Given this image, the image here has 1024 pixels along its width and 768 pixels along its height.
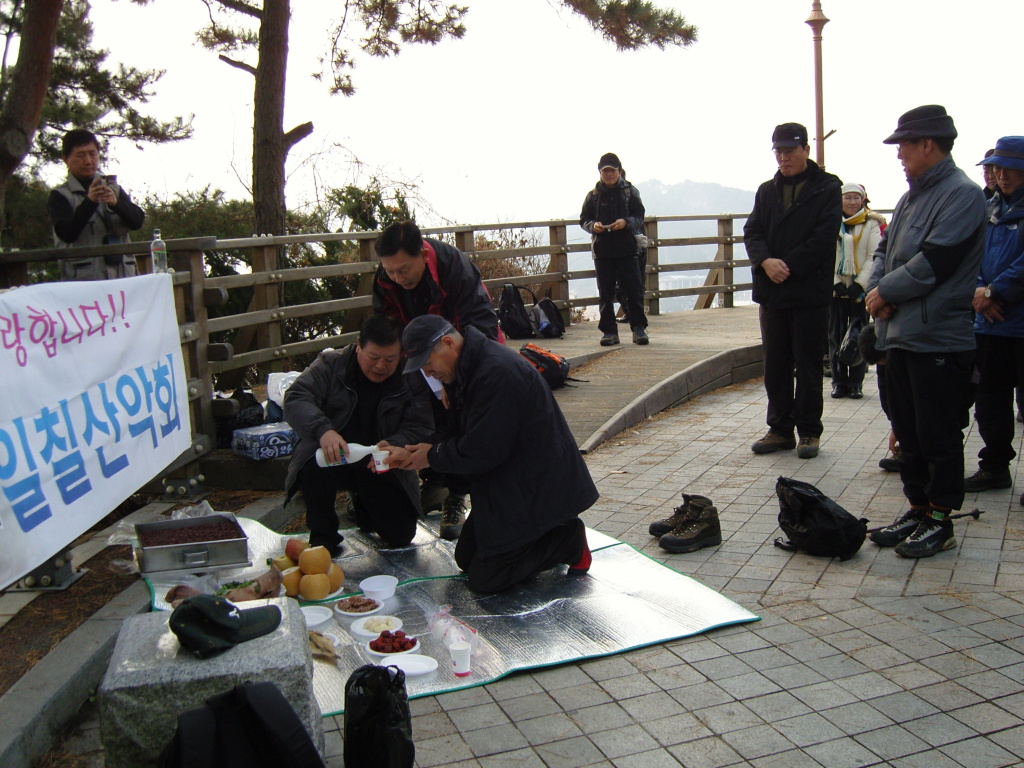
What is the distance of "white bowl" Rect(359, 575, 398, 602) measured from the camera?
459 centimetres

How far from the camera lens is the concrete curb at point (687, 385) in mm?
7887

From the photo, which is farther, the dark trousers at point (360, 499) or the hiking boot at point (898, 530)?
the dark trousers at point (360, 499)

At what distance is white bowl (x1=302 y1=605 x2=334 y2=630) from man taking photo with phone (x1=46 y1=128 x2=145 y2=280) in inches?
115

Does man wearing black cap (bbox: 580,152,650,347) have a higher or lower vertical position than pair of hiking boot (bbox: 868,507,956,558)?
higher

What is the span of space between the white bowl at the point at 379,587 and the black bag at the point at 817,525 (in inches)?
78.5

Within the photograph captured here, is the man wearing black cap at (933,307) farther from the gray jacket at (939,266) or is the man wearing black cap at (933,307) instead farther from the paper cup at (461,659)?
the paper cup at (461,659)

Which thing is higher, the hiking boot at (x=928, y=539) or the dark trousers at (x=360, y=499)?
the dark trousers at (x=360, y=499)

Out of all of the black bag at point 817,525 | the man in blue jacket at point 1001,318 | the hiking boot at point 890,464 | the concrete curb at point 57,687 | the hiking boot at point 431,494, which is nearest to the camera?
the concrete curb at point 57,687

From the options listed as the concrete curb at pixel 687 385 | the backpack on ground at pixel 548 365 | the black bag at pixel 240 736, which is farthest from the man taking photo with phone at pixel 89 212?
the black bag at pixel 240 736

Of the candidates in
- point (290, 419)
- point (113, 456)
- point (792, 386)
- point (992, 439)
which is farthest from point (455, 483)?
point (992, 439)

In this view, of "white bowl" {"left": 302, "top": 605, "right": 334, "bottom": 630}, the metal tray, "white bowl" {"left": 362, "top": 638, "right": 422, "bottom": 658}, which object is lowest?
"white bowl" {"left": 362, "top": 638, "right": 422, "bottom": 658}

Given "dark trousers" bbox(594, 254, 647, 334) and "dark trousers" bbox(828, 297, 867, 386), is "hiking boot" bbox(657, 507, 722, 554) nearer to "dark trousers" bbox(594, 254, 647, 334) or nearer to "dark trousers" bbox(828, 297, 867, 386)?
"dark trousers" bbox(828, 297, 867, 386)

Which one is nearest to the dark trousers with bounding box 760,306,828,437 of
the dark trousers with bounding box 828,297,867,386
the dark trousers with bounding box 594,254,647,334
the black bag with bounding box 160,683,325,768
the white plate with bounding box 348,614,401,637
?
the dark trousers with bounding box 828,297,867,386

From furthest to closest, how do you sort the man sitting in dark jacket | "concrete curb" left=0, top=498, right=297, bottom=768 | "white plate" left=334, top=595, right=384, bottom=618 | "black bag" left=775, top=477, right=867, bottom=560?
1. the man sitting in dark jacket
2. "black bag" left=775, top=477, right=867, bottom=560
3. "white plate" left=334, top=595, right=384, bottom=618
4. "concrete curb" left=0, top=498, right=297, bottom=768
